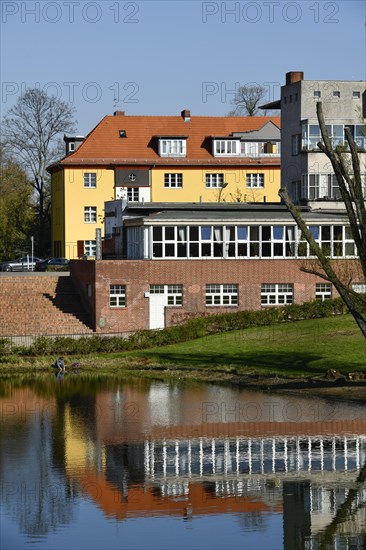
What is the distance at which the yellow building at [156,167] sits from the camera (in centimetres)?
8875

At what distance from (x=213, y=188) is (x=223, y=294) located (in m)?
36.4

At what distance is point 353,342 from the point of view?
4397 cm

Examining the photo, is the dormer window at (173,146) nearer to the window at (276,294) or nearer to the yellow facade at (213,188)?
the yellow facade at (213,188)

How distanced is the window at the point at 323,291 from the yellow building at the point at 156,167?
32234mm

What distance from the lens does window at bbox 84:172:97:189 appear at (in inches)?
3504

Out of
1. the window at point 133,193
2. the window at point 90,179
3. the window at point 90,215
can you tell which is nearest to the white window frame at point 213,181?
the window at point 133,193

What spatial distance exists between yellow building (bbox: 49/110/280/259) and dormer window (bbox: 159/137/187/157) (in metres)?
0.08

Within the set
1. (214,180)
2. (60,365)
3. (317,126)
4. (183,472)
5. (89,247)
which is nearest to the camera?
(183,472)

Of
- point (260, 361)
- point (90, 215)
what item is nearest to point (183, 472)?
point (260, 361)

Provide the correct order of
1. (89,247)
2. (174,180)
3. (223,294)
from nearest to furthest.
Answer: (223,294) < (89,247) < (174,180)

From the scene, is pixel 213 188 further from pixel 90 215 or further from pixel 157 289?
pixel 157 289

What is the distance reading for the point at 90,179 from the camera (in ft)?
292

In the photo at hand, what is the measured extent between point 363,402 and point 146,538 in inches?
575

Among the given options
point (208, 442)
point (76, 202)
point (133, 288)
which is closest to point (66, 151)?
point (76, 202)
